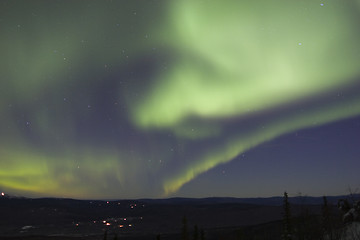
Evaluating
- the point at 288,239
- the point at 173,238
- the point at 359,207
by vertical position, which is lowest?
the point at 173,238

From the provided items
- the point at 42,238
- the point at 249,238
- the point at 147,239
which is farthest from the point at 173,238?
the point at 42,238

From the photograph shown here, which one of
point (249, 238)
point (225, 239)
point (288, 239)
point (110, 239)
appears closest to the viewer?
point (288, 239)

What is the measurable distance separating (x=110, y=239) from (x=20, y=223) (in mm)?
113359

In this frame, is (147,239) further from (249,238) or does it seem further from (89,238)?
(249,238)

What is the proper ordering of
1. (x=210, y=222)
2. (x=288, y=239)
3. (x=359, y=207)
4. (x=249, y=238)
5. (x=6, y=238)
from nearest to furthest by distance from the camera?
(x=288, y=239), (x=359, y=207), (x=249, y=238), (x=6, y=238), (x=210, y=222)

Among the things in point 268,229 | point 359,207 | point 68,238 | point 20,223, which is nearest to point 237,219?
point 268,229

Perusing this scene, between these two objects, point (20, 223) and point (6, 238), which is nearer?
point (6, 238)

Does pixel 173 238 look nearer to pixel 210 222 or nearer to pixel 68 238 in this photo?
pixel 68 238

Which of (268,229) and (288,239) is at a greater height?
(288,239)

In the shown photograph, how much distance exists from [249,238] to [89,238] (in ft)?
228

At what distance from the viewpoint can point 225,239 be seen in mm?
110062

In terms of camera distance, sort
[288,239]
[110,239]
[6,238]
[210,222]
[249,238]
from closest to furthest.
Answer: [288,239]
[249,238]
[110,239]
[6,238]
[210,222]

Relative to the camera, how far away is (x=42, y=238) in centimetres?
12662

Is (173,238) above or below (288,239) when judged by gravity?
below
